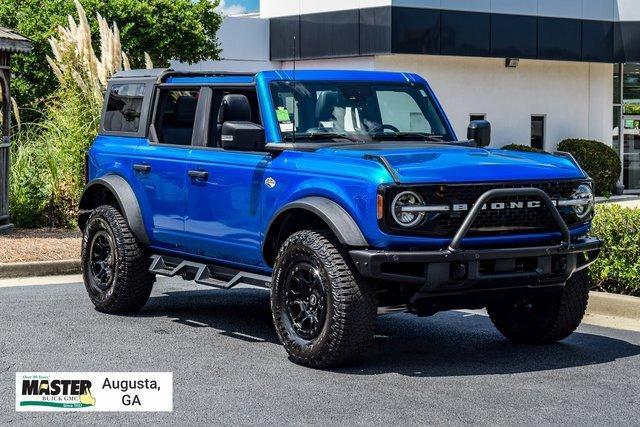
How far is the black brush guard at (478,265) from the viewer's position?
776 centimetres

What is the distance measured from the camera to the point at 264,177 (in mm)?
8906

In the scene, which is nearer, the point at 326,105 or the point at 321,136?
the point at 321,136

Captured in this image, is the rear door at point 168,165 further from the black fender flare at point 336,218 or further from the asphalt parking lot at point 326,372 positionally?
the black fender flare at point 336,218

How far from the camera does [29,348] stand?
9047 mm

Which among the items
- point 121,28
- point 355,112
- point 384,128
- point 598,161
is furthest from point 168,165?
point 598,161

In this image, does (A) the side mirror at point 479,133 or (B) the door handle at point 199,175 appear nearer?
(B) the door handle at point 199,175

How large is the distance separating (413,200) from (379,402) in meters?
1.38

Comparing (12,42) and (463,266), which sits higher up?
(12,42)

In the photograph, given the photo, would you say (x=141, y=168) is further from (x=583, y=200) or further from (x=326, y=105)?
(x=583, y=200)

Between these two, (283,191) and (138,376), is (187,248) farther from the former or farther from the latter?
(138,376)

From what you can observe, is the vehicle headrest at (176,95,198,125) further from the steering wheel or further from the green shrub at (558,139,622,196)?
the green shrub at (558,139,622,196)

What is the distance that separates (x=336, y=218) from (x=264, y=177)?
1052mm

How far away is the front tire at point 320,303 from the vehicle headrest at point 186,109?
2370 millimetres

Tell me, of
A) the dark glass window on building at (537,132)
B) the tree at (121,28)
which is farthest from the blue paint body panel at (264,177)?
the dark glass window on building at (537,132)
